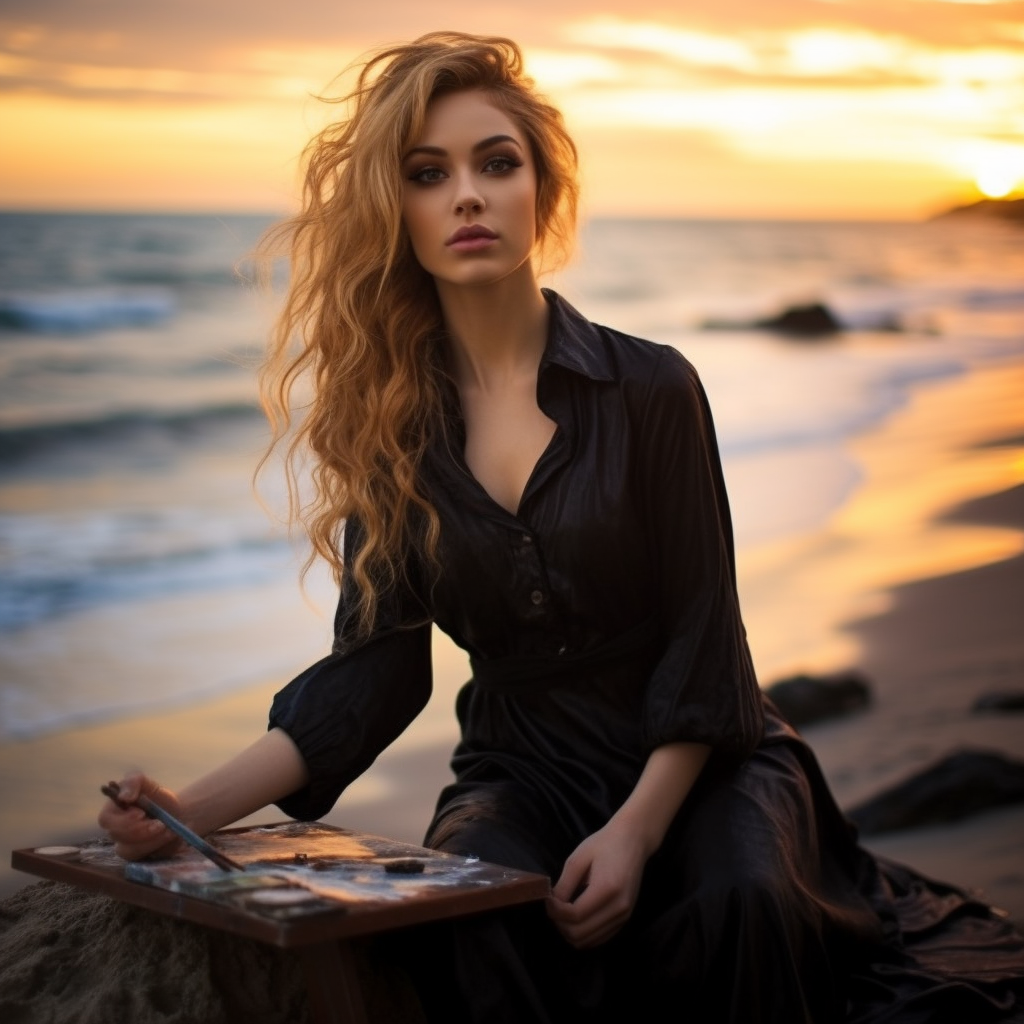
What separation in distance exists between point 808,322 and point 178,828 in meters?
20.9

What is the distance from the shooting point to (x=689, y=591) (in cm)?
272

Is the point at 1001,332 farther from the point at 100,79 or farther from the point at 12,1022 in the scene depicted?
the point at 12,1022

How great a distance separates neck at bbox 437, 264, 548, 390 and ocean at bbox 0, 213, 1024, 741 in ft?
1.87

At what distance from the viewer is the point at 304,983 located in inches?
94.3

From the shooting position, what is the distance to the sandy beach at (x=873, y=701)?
4664mm

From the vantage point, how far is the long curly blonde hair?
285cm

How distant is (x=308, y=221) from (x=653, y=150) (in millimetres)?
20377

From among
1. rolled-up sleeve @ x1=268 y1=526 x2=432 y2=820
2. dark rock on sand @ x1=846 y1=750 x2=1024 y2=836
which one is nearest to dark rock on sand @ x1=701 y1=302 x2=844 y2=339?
dark rock on sand @ x1=846 y1=750 x2=1024 y2=836

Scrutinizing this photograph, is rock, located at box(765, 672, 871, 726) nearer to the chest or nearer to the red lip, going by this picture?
the chest

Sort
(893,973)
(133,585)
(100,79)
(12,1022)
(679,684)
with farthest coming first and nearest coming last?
(100,79) → (133,585) → (893,973) → (679,684) → (12,1022)

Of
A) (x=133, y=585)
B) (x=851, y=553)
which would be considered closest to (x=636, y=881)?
(x=851, y=553)

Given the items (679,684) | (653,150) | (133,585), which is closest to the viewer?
(679,684)

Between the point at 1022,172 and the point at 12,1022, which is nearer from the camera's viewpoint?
the point at 12,1022

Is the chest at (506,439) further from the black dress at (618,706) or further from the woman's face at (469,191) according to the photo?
the woman's face at (469,191)
